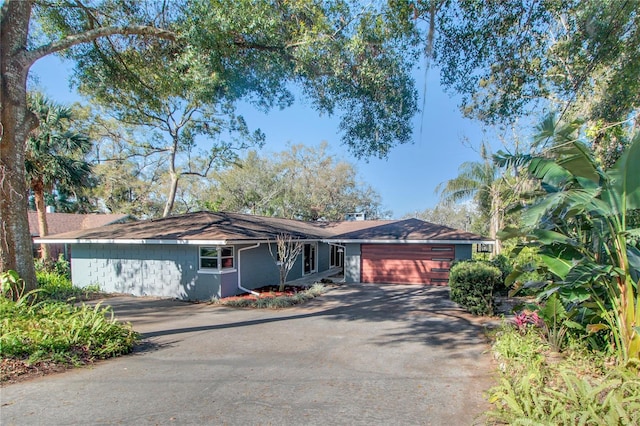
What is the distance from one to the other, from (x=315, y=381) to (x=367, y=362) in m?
1.30

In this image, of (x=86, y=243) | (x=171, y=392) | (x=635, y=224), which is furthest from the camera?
(x=86, y=243)

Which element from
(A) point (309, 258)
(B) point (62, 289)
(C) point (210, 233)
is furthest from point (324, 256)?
(B) point (62, 289)

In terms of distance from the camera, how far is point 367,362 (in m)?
5.98

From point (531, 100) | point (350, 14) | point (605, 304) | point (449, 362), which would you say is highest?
point (350, 14)

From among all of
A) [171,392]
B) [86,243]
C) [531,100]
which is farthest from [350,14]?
[86,243]

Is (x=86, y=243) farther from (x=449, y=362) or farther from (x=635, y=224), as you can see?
(x=635, y=224)

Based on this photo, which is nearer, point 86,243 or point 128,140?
point 86,243

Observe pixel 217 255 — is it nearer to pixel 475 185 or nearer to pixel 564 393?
pixel 564 393

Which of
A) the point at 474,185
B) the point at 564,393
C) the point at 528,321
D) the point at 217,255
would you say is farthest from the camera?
the point at 474,185

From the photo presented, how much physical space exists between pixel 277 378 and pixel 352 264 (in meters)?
12.9

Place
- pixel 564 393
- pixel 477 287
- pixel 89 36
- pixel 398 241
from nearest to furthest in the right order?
pixel 564 393, pixel 89 36, pixel 477 287, pixel 398 241

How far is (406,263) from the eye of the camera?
1709 cm

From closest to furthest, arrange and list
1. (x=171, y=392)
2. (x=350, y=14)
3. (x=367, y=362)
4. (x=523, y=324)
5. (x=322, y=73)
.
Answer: (x=171, y=392) < (x=367, y=362) < (x=523, y=324) < (x=350, y=14) < (x=322, y=73)

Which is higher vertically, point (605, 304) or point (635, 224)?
point (635, 224)
